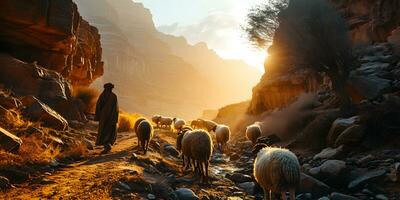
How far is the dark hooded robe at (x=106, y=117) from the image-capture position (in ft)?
47.4

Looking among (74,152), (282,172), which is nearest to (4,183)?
(74,152)

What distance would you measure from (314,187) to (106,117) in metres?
8.44

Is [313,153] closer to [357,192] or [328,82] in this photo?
[357,192]

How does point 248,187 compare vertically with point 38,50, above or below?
below

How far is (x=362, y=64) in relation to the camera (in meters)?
21.7

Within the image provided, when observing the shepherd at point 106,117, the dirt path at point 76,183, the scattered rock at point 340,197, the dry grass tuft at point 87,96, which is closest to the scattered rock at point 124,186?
the dirt path at point 76,183

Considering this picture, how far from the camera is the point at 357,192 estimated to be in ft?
31.0

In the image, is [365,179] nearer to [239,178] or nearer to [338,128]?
[239,178]

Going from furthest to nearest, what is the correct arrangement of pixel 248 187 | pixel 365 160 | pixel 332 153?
pixel 332 153, pixel 365 160, pixel 248 187

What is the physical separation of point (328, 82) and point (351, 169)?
56.4 ft

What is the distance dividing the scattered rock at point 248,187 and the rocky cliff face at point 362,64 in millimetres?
9854

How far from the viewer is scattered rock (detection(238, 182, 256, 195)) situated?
10.4m

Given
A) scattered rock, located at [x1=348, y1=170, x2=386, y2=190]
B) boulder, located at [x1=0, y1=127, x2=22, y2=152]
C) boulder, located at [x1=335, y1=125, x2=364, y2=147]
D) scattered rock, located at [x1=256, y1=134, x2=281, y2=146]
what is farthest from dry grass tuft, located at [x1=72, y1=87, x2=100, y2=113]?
scattered rock, located at [x1=348, y1=170, x2=386, y2=190]

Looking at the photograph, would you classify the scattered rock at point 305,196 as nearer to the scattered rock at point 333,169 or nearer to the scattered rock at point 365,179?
the scattered rock at point 365,179
